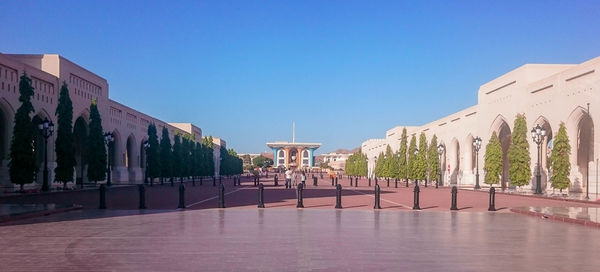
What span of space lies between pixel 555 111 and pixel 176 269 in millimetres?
36711

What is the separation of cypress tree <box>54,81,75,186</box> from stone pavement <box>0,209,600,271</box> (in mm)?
23310

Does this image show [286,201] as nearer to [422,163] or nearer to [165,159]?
[422,163]

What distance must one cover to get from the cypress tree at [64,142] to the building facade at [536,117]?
32.7 m

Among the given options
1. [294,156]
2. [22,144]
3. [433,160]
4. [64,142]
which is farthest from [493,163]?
[294,156]

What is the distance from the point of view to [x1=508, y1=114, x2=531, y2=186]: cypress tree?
4047 cm

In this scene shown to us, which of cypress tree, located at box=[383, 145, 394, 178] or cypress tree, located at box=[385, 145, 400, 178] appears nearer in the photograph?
cypress tree, located at box=[385, 145, 400, 178]

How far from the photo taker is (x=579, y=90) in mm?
35625

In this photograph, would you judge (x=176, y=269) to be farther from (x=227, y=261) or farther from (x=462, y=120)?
(x=462, y=120)

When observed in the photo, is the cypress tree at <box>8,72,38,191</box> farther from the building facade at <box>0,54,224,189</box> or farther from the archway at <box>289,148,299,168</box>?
the archway at <box>289,148,299,168</box>

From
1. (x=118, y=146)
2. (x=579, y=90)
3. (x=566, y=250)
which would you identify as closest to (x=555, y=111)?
(x=579, y=90)

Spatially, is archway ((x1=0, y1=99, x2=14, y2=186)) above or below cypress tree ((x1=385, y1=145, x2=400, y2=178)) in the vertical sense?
above

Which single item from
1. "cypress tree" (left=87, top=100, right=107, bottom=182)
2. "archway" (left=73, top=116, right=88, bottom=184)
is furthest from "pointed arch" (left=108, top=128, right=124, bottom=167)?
"cypress tree" (left=87, top=100, right=107, bottom=182)

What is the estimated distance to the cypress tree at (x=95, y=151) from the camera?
43531mm

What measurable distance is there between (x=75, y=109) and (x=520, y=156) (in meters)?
34.3
